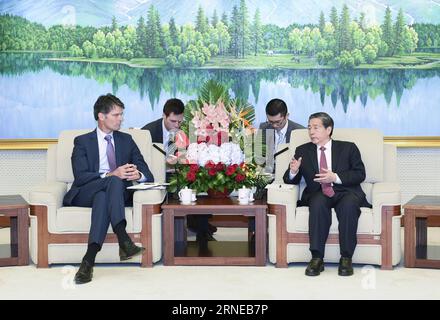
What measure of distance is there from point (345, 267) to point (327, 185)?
2.22 ft

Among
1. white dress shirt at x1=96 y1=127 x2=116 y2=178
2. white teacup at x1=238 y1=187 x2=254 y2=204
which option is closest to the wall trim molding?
white dress shirt at x1=96 y1=127 x2=116 y2=178

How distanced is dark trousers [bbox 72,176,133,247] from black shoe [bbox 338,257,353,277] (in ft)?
5.23

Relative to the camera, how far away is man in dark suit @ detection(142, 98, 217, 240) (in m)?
7.27

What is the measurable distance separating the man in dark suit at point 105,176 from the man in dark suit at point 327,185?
1.21 m

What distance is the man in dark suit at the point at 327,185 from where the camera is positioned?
6199 millimetres

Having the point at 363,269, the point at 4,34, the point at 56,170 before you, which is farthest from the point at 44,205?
the point at 4,34

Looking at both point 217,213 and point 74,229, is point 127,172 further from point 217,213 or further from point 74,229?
point 217,213

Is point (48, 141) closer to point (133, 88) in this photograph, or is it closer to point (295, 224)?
point (133, 88)

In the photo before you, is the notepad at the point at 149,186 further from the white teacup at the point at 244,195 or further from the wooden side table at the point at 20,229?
the wooden side table at the point at 20,229

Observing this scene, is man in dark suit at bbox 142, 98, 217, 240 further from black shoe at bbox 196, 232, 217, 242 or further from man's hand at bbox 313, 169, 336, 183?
man's hand at bbox 313, 169, 336, 183

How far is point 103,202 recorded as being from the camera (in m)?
6.27

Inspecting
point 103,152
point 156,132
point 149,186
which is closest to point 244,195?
point 149,186

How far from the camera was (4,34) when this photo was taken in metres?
8.75

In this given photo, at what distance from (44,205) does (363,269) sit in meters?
2.38
